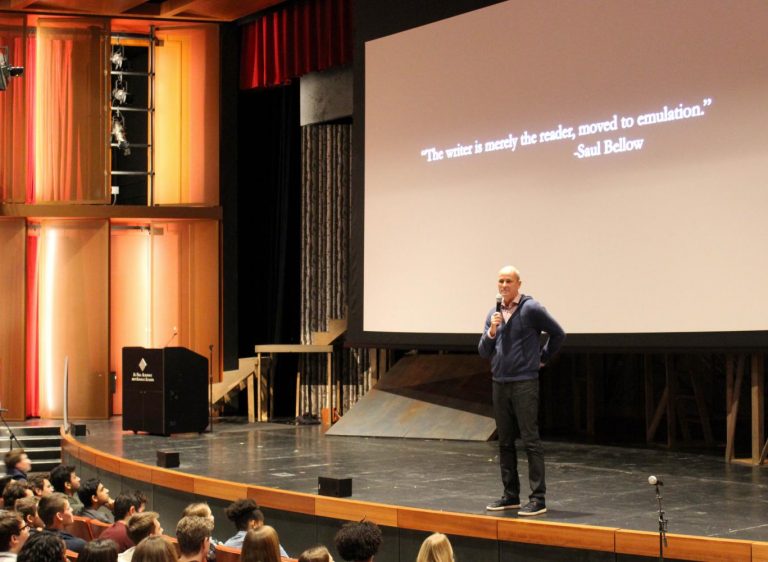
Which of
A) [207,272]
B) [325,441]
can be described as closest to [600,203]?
[325,441]

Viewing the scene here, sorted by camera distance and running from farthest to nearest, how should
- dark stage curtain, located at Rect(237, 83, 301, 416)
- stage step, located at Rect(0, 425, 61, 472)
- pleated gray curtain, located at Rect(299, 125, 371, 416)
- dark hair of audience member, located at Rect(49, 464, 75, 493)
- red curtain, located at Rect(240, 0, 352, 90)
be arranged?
dark stage curtain, located at Rect(237, 83, 301, 416) < pleated gray curtain, located at Rect(299, 125, 371, 416) < red curtain, located at Rect(240, 0, 352, 90) < stage step, located at Rect(0, 425, 61, 472) < dark hair of audience member, located at Rect(49, 464, 75, 493)

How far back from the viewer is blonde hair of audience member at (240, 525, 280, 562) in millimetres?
3150

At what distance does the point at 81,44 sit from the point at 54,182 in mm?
1638

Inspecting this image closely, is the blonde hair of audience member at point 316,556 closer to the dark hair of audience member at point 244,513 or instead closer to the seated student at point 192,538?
the seated student at point 192,538

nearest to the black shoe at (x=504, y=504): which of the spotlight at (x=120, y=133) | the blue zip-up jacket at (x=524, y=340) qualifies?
the blue zip-up jacket at (x=524, y=340)

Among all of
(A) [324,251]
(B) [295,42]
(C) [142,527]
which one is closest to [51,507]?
(C) [142,527]

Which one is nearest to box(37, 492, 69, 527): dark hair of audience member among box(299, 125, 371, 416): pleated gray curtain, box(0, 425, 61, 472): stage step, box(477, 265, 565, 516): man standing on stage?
box(477, 265, 565, 516): man standing on stage

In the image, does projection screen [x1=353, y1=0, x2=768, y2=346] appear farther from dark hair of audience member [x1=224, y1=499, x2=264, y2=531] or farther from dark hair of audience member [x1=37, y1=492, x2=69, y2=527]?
dark hair of audience member [x1=37, y1=492, x2=69, y2=527]

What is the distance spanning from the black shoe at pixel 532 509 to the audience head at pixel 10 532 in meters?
2.19

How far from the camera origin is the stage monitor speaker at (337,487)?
5402 millimetres

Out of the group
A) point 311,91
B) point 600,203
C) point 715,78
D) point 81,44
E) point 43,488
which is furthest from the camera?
point 81,44

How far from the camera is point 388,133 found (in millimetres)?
9273

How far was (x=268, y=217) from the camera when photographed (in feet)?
41.1

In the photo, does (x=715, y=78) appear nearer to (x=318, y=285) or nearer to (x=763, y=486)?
(x=763, y=486)
